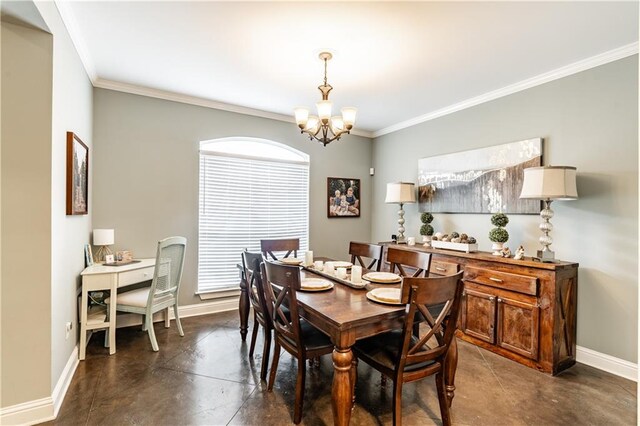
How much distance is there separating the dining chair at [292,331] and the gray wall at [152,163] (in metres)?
2.16

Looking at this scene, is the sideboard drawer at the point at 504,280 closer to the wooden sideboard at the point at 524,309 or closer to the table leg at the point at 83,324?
the wooden sideboard at the point at 524,309

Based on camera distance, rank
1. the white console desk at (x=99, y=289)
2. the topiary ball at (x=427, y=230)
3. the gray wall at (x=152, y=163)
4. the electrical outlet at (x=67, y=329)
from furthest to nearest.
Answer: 1. the topiary ball at (x=427, y=230)
2. the gray wall at (x=152, y=163)
3. the white console desk at (x=99, y=289)
4. the electrical outlet at (x=67, y=329)

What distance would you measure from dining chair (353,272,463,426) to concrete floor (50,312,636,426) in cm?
41

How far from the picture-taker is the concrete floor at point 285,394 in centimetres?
199

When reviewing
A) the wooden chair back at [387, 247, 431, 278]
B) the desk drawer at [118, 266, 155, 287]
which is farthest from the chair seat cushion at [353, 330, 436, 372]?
the desk drawer at [118, 266, 155, 287]

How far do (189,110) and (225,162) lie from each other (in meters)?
0.77

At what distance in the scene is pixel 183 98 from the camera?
3.78 meters

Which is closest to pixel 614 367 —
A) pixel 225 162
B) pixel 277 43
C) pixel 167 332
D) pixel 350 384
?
pixel 350 384

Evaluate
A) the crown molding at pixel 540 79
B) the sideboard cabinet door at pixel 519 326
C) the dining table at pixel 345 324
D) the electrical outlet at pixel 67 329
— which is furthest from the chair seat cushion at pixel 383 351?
the crown molding at pixel 540 79

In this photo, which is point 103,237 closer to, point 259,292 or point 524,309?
point 259,292

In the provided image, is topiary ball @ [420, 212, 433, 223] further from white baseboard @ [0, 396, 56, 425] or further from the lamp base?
white baseboard @ [0, 396, 56, 425]

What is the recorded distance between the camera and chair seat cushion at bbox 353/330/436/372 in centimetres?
180

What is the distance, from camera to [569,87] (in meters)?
2.92

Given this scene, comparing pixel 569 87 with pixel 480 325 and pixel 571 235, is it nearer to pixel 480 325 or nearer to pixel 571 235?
pixel 571 235
